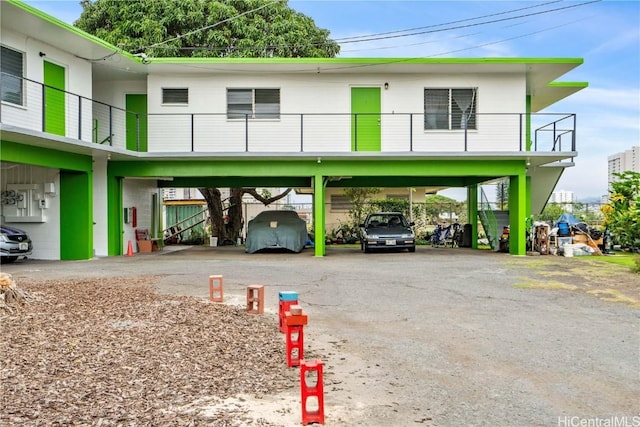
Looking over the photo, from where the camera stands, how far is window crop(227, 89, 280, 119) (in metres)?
19.0

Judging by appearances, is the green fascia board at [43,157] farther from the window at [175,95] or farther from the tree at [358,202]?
the tree at [358,202]

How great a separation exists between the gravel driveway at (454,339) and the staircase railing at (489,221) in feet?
23.7

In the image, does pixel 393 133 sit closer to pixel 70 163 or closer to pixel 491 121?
pixel 491 121

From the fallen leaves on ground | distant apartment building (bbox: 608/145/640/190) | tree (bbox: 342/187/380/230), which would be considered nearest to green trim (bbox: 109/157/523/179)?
tree (bbox: 342/187/380/230)

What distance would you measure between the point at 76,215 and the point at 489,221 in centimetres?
1482

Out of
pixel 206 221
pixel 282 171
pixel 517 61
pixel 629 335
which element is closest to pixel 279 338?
pixel 629 335

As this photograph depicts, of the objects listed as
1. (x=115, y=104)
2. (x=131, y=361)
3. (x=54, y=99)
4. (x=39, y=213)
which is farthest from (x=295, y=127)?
(x=131, y=361)

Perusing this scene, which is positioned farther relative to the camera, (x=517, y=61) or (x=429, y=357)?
(x=517, y=61)

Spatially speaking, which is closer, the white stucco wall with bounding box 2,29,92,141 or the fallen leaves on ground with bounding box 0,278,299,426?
the fallen leaves on ground with bounding box 0,278,299,426

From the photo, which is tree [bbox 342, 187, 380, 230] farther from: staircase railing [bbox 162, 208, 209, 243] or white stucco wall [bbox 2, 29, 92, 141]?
white stucco wall [bbox 2, 29, 92, 141]

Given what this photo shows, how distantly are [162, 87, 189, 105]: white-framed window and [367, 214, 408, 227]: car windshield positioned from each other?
7.74 meters

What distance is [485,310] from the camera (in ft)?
28.5

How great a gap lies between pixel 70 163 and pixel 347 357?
13.1m

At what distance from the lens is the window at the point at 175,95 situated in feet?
62.6
